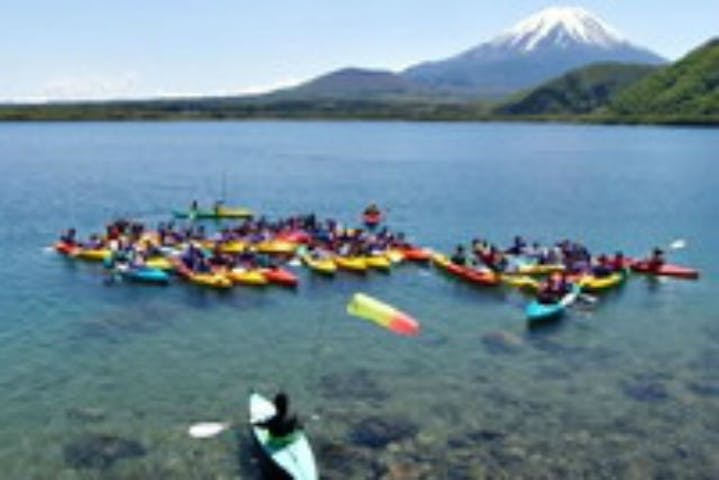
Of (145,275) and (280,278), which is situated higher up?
(280,278)

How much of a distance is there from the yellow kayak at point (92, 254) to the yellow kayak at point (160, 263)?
A: 179 inches

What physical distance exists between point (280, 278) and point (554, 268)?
16701 millimetres

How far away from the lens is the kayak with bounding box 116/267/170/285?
46.4 meters

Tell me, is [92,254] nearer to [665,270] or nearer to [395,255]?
[395,255]

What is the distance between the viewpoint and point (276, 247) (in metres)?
54.6

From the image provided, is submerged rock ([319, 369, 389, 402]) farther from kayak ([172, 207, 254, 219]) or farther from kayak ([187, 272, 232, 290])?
kayak ([172, 207, 254, 219])

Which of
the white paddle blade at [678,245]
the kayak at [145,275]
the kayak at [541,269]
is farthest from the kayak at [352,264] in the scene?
the white paddle blade at [678,245]

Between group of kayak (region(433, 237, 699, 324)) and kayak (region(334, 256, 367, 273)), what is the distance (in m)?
4.91

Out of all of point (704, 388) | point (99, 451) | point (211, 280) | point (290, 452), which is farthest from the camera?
point (211, 280)

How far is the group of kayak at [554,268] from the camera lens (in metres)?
46.8

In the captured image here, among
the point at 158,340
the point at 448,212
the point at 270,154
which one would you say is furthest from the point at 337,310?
the point at 270,154

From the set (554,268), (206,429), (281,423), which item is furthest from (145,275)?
(281,423)

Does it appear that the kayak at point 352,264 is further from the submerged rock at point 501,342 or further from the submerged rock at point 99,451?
the submerged rock at point 99,451

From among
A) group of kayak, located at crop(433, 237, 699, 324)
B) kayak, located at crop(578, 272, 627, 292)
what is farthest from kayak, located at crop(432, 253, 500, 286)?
kayak, located at crop(578, 272, 627, 292)
